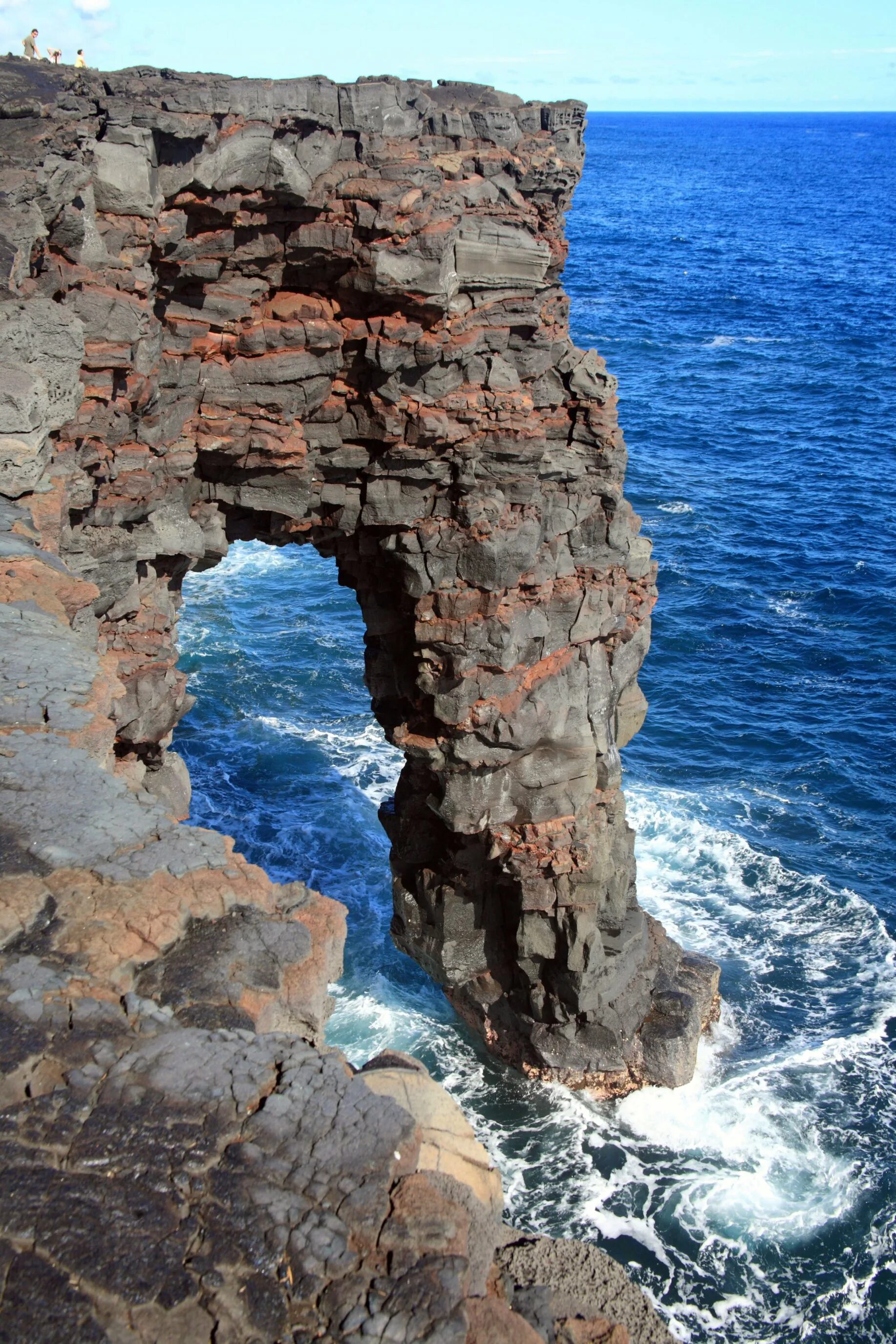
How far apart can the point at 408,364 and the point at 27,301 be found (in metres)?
10.4

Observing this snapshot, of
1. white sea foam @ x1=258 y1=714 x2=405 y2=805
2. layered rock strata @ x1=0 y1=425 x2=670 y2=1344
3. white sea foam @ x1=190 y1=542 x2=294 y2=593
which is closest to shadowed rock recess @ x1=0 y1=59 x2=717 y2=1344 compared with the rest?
layered rock strata @ x1=0 y1=425 x2=670 y2=1344

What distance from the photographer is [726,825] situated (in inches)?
1836

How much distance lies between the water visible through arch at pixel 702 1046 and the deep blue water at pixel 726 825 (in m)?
0.09

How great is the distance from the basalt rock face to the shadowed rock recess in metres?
0.10

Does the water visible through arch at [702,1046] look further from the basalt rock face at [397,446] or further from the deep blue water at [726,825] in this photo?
the basalt rock face at [397,446]

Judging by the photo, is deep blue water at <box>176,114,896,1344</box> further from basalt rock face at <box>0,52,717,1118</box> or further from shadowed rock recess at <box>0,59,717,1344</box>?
basalt rock face at <box>0,52,717,1118</box>

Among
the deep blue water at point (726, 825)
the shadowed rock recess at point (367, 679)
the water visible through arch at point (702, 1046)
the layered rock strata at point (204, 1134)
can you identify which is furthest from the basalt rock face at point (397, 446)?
the layered rock strata at point (204, 1134)

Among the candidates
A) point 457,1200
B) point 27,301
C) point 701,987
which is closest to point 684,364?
point 701,987

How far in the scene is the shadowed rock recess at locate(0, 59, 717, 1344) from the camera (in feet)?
26.7

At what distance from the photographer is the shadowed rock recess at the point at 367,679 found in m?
8.15

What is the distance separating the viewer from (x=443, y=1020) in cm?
3909

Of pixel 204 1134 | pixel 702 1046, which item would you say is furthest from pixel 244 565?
pixel 204 1134

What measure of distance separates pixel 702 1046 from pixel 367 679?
1667 cm

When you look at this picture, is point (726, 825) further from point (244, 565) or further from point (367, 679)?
point (244, 565)
